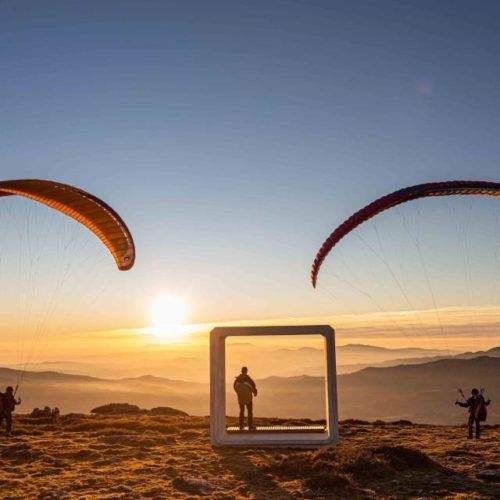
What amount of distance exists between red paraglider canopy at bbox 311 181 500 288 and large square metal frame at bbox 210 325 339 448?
278cm

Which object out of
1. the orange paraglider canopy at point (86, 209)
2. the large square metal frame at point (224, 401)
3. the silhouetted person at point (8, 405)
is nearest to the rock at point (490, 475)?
the large square metal frame at point (224, 401)

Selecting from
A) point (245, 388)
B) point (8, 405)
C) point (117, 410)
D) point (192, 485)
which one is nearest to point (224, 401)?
point (245, 388)

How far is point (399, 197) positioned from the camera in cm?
1989

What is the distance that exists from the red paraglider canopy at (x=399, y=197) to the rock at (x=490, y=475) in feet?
27.6

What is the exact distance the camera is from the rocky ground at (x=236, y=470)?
13.7 m

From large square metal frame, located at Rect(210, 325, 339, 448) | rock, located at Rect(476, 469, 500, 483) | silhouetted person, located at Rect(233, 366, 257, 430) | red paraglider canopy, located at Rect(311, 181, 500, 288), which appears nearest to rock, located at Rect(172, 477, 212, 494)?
large square metal frame, located at Rect(210, 325, 339, 448)

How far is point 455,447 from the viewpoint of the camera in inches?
797

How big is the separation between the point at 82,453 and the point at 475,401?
1480 cm

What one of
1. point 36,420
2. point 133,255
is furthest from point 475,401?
point 36,420

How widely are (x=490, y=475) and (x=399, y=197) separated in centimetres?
929

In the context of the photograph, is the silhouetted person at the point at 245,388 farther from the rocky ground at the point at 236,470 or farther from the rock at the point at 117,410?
the rock at the point at 117,410

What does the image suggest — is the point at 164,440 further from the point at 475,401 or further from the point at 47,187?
the point at 475,401

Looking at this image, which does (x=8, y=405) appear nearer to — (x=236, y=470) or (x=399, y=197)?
(x=236, y=470)

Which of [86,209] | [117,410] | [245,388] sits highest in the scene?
[86,209]
